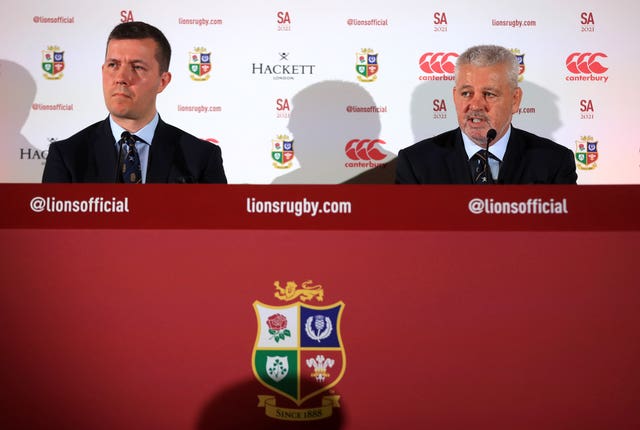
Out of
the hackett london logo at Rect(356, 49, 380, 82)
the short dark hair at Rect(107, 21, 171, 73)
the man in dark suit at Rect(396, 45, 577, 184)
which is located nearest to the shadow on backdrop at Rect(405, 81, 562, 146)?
the hackett london logo at Rect(356, 49, 380, 82)

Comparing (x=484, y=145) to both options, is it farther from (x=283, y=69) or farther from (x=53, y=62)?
(x=53, y=62)


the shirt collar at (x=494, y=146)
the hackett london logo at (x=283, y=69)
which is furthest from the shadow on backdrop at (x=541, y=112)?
the hackett london logo at (x=283, y=69)

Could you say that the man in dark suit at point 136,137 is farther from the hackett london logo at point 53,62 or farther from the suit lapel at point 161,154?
the hackett london logo at point 53,62

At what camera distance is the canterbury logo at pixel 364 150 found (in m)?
4.12

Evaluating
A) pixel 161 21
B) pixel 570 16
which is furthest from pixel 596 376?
pixel 161 21

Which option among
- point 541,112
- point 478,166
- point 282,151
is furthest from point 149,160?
point 541,112

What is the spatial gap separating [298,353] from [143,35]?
250 cm

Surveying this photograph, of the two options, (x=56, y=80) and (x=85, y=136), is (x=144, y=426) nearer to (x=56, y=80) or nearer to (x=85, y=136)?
(x=85, y=136)

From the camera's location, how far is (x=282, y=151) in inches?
162

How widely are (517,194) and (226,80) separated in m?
2.88

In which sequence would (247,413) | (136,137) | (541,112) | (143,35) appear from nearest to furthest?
(247,413), (136,137), (143,35), (541,112)

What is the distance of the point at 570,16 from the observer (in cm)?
409

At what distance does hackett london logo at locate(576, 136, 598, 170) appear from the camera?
409cm

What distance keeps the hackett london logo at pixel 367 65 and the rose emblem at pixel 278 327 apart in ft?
9.20
